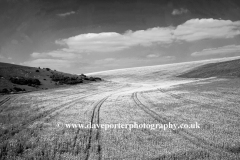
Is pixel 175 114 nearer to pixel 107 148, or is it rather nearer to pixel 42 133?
pixel 107 148

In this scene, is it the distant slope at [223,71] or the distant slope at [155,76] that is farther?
the distant slope at [155,76]

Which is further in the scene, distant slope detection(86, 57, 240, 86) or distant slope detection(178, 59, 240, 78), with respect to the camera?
distant slope detection(86, 57, 240, 86)

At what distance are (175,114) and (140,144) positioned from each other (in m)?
4.31

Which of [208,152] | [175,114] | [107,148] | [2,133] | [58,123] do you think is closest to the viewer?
[208,152]

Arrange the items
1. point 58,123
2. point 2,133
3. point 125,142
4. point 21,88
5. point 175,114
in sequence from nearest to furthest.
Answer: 1. point 125,142
2. point 2,133
3. point 58,123
4. point 175,114
5. point 21,88

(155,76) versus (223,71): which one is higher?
(223,71)

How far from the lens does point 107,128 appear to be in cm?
739

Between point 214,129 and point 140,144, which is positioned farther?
point 214,129

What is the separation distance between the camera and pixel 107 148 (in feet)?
18.1

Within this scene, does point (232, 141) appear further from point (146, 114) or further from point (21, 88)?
point (21, 88)

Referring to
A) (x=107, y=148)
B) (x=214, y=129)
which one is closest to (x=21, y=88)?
(x=107, y=148)

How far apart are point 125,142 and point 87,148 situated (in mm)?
1337

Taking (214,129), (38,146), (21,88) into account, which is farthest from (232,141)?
(21,88)

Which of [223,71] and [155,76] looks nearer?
[223,71]
